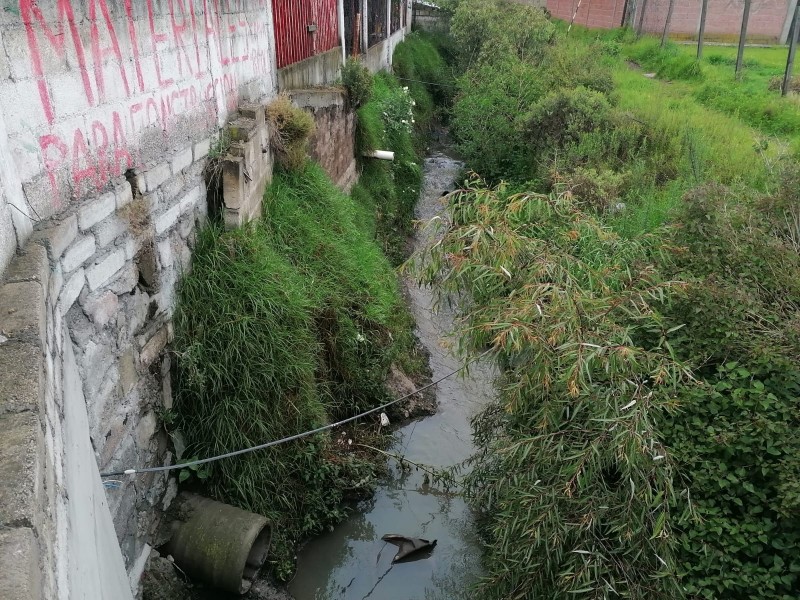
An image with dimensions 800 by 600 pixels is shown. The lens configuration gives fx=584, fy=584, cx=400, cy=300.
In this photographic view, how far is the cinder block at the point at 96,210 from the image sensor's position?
2.63 metres

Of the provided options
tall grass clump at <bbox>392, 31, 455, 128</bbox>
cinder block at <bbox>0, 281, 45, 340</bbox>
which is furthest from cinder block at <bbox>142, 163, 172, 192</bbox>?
tall grass clump at <bbox>392, 31, 455, 128</bbox>

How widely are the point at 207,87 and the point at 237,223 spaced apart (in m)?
1.03

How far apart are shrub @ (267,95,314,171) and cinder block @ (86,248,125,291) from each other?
297cm

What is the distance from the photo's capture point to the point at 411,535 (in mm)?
4570

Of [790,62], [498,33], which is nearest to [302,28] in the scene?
[498,33]

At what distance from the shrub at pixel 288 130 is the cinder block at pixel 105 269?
2.97m

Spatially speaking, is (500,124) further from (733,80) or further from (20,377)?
(20,377)

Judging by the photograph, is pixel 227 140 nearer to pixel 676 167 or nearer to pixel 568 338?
pixel 568 338

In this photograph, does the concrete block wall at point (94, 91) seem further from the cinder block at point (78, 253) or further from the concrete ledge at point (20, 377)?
the concrete ledge at point (20, 377)

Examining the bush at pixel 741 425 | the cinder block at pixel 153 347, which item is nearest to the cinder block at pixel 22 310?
the cinder block at pixel 153 347

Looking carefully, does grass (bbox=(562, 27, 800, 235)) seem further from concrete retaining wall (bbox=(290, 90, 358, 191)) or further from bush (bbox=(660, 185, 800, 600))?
concrete retaining wall (bbox=(290, 90, 358, 191))

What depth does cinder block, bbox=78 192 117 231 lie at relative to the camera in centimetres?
263

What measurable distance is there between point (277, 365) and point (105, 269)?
154 cm

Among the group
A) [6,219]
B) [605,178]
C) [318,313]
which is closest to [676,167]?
[605,178]
